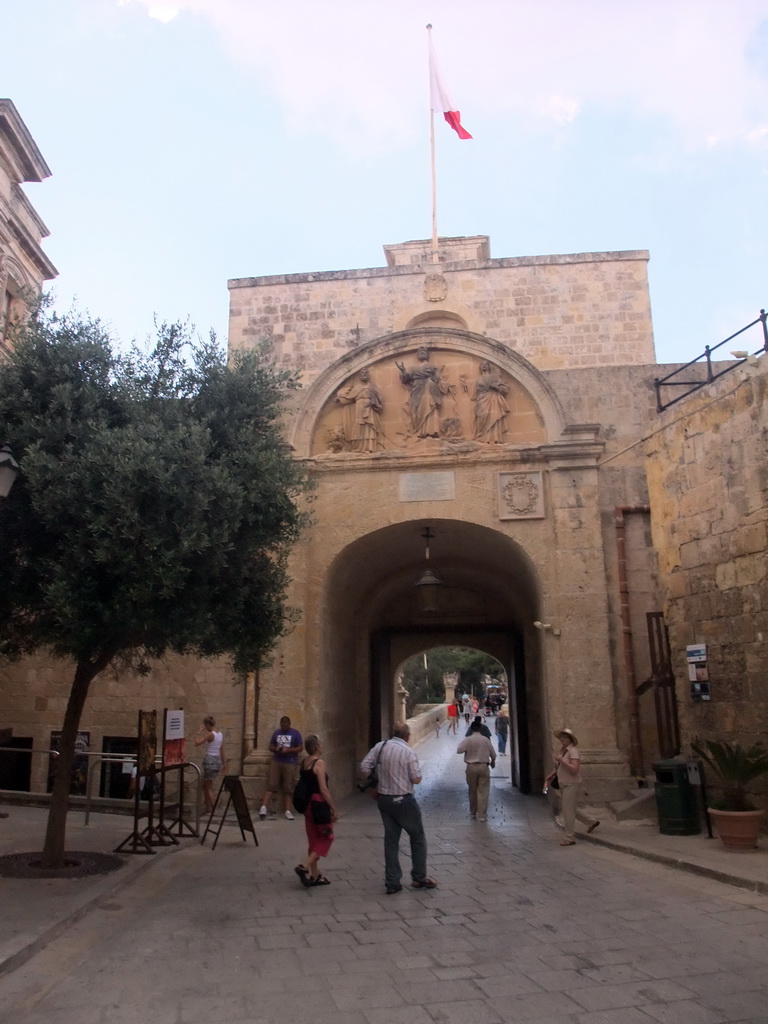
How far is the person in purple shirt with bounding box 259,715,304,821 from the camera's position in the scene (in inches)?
440

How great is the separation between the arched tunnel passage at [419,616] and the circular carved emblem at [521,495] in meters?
0.49

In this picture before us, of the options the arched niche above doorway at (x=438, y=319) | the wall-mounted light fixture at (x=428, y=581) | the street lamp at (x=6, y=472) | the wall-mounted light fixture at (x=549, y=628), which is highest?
the arched niche above doorway at (x=438, y=319)

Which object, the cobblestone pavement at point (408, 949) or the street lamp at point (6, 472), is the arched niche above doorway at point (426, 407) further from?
the street lamp at point (6, 472)

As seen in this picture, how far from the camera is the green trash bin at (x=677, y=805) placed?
929cm

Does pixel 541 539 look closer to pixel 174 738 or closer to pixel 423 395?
pixel 423 395

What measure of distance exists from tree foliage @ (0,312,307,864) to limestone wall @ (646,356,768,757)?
5116 mm

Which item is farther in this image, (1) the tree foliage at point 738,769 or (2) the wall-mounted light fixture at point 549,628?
(2) the wall-mounted light fixture at point 549,628

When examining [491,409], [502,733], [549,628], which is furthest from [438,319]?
[502,733]

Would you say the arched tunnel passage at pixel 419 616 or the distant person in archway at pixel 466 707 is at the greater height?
the arched tunnel passage at pixel 419 616

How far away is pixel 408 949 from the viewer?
Result: 5281 mm

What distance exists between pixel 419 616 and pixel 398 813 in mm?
11901

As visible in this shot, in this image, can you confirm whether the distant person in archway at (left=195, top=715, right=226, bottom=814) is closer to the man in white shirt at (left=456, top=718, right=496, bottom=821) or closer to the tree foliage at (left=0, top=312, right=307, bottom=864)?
the tree foliage at (left=0, top=312, right=307, bottom=864)

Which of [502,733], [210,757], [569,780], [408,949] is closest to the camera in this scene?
[408,949]

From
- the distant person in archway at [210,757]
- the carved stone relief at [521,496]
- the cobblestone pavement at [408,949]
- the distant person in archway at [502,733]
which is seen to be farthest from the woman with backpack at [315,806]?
the distant person in archway at [502,733]
